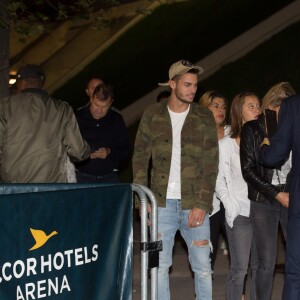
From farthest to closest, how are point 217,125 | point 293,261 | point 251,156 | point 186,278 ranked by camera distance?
1. point 186,278
2. point 217,125
3. point 251,156
4. point 293,261

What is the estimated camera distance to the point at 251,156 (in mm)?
7469

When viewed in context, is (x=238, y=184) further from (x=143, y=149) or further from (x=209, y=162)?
(x=143, y=149)

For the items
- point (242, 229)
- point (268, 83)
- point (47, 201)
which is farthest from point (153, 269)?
point (268, 83)

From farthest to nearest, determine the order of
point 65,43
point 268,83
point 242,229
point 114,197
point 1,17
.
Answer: point 65,43, point 268,83, point 1,17, point 242,229, point 114,197

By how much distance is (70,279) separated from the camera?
5.41 meters

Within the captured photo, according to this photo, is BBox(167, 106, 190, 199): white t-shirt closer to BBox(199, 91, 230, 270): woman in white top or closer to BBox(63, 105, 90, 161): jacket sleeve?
BBox(63, 105, 90, 161): jacket sleeve

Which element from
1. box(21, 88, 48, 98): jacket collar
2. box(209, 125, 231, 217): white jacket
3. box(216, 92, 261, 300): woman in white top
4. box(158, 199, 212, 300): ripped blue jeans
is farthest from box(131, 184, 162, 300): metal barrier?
box(209, 125, 231, 217): white jacket

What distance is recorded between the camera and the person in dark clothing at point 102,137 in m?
9.57

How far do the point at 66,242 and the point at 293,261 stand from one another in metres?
1.91

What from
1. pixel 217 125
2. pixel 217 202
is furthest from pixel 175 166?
pixel 217 125

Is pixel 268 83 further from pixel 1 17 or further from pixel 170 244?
pixel 170 244

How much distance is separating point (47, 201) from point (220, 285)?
179 inches

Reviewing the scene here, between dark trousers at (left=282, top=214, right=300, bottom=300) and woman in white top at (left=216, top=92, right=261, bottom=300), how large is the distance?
1.05 metres

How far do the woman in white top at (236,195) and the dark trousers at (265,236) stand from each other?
113 mm
